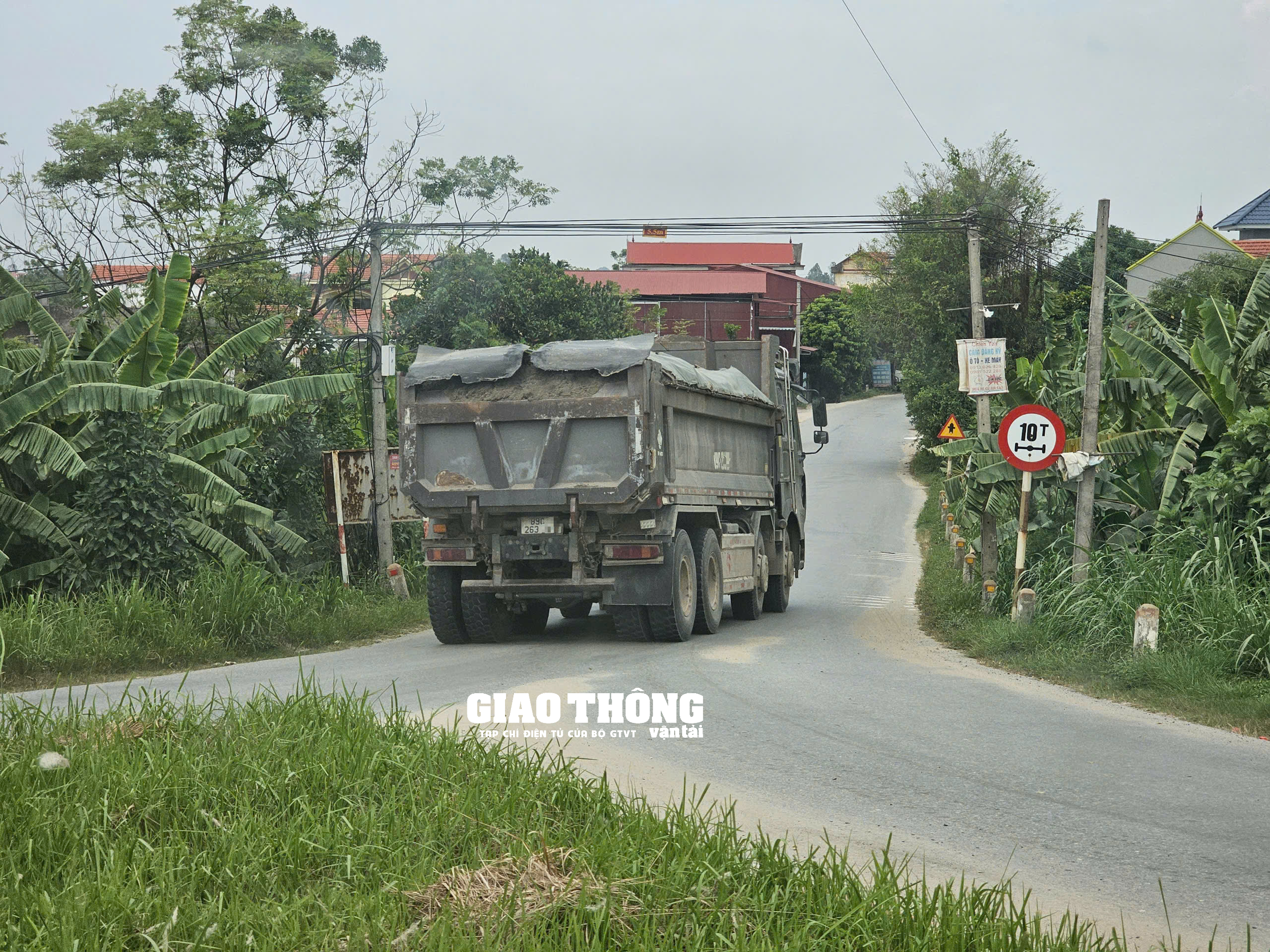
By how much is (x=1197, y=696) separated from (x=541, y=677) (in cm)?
532

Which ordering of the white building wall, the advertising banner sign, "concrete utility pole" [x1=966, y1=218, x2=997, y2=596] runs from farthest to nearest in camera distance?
the white building wall < the advertising banner sign < "concrete utility pole" [x1=966, y1=218, x2=997, y2=596]

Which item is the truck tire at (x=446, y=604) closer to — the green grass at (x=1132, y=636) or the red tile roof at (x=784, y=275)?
the green grass at (x=1132, y=636)

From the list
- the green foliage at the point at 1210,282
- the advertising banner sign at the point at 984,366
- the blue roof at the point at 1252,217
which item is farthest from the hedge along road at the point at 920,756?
the blue roof at the point at 1252,217

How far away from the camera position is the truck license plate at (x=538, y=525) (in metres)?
13.1

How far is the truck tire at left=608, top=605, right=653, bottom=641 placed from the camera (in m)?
13.6

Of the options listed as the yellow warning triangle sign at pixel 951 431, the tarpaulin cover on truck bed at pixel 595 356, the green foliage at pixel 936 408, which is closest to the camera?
the tarpaulin cover on truck bed at pixel 595 356

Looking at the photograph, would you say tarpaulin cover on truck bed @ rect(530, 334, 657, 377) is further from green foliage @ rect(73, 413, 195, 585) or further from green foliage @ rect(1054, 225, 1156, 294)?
green foliage @ rect(1054, 225, 1156, 294)

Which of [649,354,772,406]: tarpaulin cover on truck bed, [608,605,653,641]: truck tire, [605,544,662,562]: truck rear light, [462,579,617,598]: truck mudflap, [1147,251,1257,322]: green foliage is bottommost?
[608,605,653,641]: truck tire

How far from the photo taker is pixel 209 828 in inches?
191

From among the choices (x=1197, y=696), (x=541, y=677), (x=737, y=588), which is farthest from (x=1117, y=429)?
(x=541, y=677)

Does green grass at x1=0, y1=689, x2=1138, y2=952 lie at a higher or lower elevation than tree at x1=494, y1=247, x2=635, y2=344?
lower

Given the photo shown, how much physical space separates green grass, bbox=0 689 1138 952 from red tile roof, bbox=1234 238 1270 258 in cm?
4925

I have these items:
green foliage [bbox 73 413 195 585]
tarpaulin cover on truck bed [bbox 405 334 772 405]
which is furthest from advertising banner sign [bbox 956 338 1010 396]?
green foliage [bbox 73 413 195 585]

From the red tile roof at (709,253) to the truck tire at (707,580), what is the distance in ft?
203
